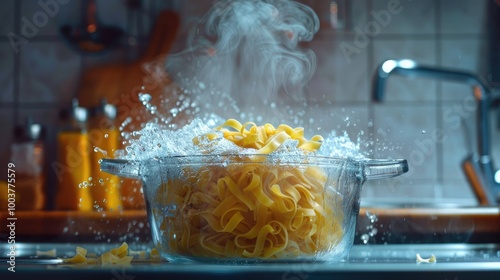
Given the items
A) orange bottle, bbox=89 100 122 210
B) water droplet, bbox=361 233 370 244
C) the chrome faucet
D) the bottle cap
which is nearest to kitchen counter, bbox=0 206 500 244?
water droplet, bbox=361 233 370 244

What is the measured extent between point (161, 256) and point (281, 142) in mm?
132

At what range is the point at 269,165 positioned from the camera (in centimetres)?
59

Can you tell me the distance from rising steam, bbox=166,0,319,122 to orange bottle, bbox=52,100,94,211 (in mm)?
265

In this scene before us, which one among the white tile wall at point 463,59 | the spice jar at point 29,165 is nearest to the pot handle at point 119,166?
the spice jar at point 29,165

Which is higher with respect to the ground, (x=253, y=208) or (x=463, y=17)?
(x=463, y=17)

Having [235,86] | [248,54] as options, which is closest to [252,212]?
[248,54]

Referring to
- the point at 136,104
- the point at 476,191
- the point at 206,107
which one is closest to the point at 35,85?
the point at 136,104

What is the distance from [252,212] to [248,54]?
1.37 metres

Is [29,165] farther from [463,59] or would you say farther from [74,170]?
[463,59]

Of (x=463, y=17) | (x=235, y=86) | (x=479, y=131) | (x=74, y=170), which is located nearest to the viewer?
(x=479, y=131)

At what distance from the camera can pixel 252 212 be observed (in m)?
0.60

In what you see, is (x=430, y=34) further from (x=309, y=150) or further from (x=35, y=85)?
(x=309, y=150)

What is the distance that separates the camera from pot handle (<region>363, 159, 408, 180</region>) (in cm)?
64

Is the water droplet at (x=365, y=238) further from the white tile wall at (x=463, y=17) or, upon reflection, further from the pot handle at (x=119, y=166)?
the white tile wall at (x=463, y=17)
